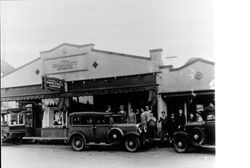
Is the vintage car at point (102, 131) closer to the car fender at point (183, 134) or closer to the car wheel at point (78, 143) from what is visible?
the car wheel at point (78, 143)

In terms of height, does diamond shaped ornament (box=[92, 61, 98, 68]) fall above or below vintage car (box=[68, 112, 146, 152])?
above

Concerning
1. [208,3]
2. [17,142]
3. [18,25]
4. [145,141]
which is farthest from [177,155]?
[18,25]

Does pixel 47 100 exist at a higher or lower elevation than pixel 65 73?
lower

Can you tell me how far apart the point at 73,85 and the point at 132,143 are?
101cm

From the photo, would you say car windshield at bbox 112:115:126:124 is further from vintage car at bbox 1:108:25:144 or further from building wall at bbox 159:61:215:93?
vintage car at bbox 1:108:25:144

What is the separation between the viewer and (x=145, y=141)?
3.12 metres

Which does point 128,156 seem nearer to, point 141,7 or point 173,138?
point 173,138

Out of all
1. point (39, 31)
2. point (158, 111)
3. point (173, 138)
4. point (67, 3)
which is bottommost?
point (173, 138)

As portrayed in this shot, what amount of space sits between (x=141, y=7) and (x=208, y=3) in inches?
26.2

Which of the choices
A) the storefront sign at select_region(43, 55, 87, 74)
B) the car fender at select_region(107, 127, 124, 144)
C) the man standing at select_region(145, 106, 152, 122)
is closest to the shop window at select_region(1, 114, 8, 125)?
the storefront sign at select_region(43, 55, 87, 74)

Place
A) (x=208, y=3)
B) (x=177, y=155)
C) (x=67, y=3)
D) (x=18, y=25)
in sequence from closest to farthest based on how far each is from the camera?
(x=208, y=3) → (x=177, y=155) → (x=67, y=3) → (x=18, y=25)

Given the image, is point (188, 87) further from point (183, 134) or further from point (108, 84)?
point (108, 84)

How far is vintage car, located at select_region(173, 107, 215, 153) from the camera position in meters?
2.66

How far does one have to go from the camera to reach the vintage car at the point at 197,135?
2664mm
